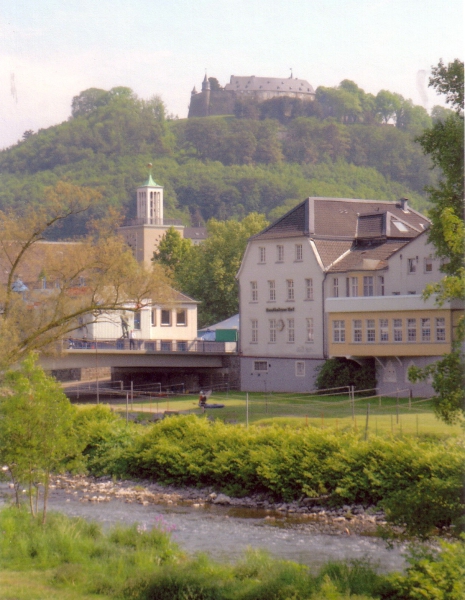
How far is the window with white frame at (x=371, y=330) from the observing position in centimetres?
5303

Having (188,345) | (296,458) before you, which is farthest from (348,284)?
(296,458)

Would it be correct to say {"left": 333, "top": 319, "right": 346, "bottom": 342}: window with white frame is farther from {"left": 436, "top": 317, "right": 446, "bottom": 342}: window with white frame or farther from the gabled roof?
the gabled roof

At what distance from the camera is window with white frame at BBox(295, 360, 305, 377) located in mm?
59562

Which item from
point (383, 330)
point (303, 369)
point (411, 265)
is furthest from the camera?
point (303, 369)

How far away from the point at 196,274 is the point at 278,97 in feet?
234

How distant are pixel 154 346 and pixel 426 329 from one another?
19.9m

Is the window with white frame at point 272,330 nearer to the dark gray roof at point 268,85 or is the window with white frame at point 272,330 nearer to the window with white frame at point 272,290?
the window with white frame at point 272,290

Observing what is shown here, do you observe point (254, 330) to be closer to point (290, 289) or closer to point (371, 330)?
point (290, 289)

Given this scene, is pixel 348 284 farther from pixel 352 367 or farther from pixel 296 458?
pixel 296 458

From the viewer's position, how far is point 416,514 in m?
15.2

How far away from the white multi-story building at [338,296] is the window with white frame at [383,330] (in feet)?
0.18

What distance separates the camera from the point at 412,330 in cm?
5112

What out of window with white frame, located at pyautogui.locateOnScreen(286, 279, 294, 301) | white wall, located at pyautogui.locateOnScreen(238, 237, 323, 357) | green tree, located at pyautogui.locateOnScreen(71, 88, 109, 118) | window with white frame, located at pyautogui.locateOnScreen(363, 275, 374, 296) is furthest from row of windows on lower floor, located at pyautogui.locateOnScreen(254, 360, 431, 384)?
green tree, located at pyautogui.locateOnScreen(71, 88, 109, 118)

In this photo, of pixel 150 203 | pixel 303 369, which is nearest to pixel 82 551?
pixel 303 369
